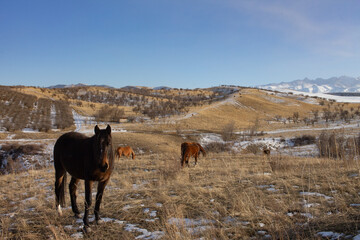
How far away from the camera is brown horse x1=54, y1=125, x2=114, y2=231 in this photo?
12.3 ft

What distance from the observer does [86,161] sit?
415cm

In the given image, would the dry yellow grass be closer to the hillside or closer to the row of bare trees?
the row of bare trees

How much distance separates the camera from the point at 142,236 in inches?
143

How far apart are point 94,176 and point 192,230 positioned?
1888 millimetres

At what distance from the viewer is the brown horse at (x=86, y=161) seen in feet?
12.3

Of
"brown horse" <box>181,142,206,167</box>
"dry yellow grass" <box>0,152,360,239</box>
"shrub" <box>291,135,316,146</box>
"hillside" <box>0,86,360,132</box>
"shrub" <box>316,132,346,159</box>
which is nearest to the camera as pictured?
"dry yellow grass" <box>0,152,360,239</box>

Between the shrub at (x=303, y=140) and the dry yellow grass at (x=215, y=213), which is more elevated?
the dry yellow grass at (x=215, y=213)

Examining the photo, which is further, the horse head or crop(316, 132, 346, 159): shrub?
crop(316, 132, 346, 159): shrub

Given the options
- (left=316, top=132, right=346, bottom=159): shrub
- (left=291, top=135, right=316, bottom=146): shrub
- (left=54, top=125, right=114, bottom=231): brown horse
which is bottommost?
(left=291, top=135, right=316, bottom=146): shrub

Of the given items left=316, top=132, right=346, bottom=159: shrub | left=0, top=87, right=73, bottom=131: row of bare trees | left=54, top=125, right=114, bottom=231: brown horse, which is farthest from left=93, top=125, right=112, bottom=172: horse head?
left=0, top=87, right=73, bottom=131: row of bare trees

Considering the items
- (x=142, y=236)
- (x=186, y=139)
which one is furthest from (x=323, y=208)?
(x=186, y=139)

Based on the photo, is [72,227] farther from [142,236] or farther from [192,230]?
[192,230]

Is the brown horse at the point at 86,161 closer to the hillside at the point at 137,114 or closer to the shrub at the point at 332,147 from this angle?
the shrub at the point at 332,147

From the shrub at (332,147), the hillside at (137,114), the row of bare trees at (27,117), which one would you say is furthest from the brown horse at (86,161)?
the hillside at (137,114)
